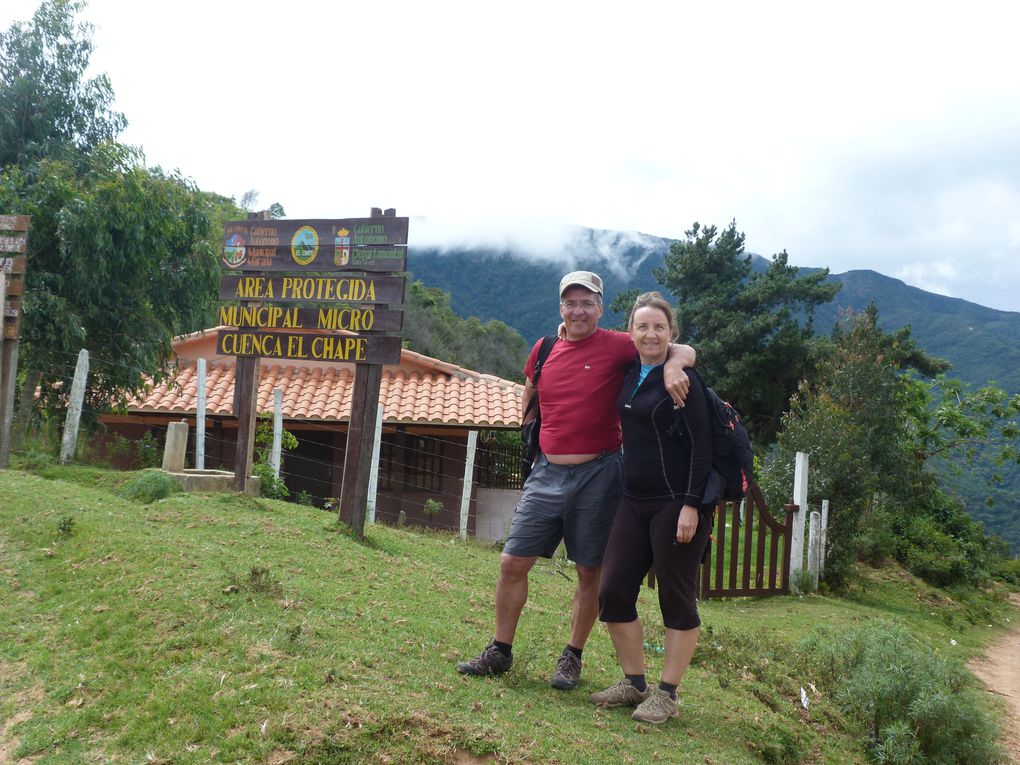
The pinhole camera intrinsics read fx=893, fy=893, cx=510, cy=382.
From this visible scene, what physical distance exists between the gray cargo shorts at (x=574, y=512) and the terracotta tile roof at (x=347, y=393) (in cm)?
1015

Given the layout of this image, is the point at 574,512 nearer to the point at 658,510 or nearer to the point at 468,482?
the point at 658,510

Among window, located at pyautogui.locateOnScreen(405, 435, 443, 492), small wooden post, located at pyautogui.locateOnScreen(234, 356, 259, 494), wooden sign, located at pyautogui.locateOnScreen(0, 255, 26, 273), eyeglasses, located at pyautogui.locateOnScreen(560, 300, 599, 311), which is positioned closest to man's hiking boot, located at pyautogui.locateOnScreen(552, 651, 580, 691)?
eyeglasses, located at pyautogui.locateOnScreen(560, 300, 599, 311)

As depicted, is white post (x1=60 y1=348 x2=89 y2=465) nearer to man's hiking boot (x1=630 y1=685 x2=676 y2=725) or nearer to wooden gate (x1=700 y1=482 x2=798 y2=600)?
wooden gate (x1=700 y1=482 x2=798 y2=600)

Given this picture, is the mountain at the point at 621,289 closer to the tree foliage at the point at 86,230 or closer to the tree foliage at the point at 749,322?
the tree foliage at the point at 749,322

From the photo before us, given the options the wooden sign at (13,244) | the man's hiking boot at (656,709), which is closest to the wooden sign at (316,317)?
the wooden sign at (13,244)

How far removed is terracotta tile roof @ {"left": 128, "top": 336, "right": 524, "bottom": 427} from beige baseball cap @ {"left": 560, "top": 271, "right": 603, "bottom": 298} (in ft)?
33.4

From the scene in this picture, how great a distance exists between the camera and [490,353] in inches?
1606

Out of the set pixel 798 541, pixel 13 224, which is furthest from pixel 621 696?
pixel 13 224

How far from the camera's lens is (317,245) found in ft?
27.3

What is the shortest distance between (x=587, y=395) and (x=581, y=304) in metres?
0.45

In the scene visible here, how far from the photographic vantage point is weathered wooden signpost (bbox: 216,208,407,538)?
8.06 metres

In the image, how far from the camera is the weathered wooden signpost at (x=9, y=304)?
29.7ft

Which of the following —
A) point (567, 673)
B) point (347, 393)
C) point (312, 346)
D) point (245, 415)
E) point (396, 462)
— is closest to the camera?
point (567, 673)

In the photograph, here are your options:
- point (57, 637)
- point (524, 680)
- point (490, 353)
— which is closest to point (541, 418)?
point (524, 680)
